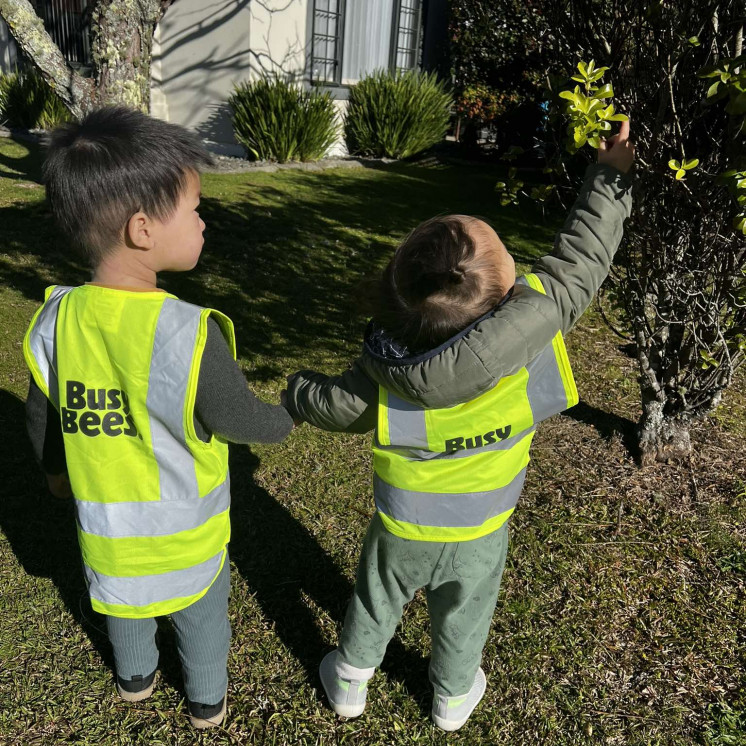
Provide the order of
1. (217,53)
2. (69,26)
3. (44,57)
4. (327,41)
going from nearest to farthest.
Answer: (44,57)
(217,53)
(327,41)
(69,26)

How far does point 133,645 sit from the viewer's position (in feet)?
6.93

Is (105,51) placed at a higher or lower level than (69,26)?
lower

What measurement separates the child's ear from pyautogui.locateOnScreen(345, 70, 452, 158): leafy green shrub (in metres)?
10.8

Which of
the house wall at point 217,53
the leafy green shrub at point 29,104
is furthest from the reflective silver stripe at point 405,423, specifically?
the leafy green shrub at point 29,104

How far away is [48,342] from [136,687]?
1.23 meters

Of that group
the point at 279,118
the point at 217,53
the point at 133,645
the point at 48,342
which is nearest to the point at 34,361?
the point at 48,342

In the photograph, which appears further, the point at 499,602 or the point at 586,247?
the point at 499,602

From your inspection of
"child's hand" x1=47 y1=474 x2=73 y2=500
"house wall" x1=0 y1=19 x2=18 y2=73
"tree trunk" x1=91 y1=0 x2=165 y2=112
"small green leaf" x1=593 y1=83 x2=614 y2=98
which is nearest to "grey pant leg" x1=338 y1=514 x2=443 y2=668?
"child's hand" x1=47 y1=474 x2=73 y2=500

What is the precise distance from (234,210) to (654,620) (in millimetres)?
6443

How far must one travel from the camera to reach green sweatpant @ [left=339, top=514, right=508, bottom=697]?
195 cm

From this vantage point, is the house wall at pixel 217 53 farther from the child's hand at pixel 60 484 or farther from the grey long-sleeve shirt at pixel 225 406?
the grey long-sleeve shirt at pixel 225 406

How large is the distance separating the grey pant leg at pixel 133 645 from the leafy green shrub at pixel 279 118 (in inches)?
371

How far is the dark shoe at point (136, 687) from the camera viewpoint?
2262 mm

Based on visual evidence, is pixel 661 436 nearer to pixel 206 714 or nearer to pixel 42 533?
pixel 206 714
